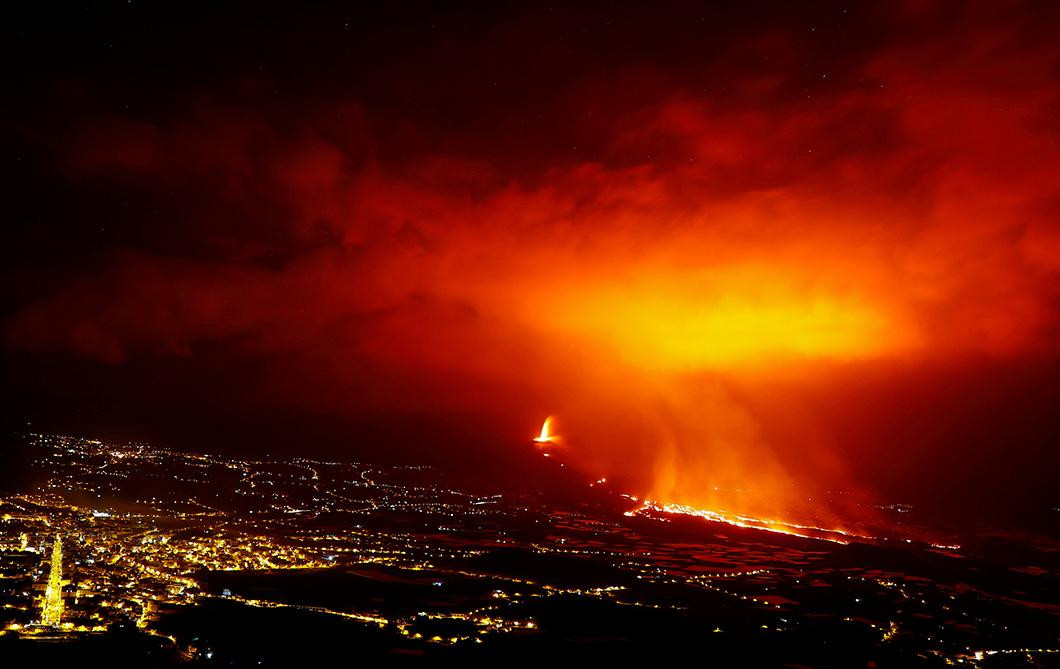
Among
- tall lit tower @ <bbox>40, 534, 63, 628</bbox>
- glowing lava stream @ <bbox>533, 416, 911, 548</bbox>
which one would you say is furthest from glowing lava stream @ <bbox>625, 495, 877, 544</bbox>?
tall lit tower @ <bbox>40, 534, 63, 628</bbox>

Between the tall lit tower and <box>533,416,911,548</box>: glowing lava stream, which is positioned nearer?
the tall lit tower

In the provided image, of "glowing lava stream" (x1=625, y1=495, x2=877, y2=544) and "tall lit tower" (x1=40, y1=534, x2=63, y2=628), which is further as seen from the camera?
"glowing lava stream" (x1=625, y1=495, x2=877, y2=544)

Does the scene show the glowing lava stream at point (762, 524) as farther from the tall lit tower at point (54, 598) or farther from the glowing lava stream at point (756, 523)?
the tall lit tower at point (54, 598)

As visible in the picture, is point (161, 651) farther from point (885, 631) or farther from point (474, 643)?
point (885, 631)

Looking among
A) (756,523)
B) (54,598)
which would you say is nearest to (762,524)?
(756,523)

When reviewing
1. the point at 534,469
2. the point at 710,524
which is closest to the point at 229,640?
the point at 710,524

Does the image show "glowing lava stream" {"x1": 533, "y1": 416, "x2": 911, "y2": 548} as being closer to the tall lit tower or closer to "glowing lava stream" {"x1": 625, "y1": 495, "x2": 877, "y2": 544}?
"glowing lava stream" {"x1": 625, "y1": 495, "x2": 877, "y2": 544}

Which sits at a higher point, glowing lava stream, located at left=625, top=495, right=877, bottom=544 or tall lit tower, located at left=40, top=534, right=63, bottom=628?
glowing lava stream, located at left=625, top=495, right=877, bottom=544

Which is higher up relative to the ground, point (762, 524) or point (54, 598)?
point (762, 524)

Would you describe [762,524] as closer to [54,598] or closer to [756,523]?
[756,523]
